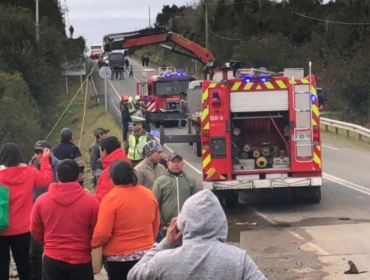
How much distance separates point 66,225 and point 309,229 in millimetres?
6804

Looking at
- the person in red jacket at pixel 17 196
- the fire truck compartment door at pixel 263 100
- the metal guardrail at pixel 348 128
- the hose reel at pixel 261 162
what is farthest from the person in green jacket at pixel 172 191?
the metal guardrail at pixel 348 128

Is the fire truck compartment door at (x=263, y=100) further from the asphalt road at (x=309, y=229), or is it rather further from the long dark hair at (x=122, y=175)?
the long dark hair at (x=122, y=175)

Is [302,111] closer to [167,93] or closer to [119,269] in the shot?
[119,269]

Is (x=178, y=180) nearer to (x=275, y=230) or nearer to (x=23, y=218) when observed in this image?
(x=23, y=218)

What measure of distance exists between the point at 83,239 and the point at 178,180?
1.66m

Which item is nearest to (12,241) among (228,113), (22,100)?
(228,113)

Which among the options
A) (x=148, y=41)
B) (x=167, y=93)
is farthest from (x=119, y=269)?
(x=167, y=93)

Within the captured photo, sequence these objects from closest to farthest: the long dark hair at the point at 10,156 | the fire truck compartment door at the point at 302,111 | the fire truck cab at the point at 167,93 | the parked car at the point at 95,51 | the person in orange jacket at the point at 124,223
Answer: the person in orange jacket at the point at 124,223
the long dark hair at the point at 10,156
the fire truck compartment door at the point at 302,111
the fire truck cab at the point at 167,93
the parked car at the point at 95,51

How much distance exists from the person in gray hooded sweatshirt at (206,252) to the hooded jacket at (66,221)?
2574 mm

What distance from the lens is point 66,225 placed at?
6.01 metres

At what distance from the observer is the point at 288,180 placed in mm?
13609

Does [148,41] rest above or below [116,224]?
above

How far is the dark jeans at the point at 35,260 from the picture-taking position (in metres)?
7.39

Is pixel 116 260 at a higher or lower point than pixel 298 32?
lower
